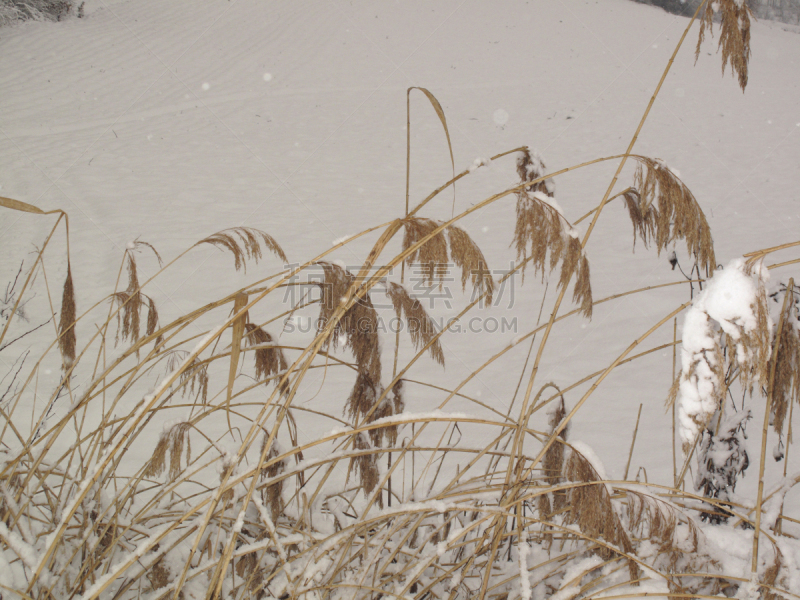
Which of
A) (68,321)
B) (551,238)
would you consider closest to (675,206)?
(551,238)

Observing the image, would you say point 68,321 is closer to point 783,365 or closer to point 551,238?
point 551,238

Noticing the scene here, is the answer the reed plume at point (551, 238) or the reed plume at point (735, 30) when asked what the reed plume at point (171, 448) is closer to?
the reed plume at point (551, 238)

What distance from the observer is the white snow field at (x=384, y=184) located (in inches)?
49.8

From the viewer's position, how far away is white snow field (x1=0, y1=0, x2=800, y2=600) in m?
1.26

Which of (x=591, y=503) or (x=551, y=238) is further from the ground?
(x=551, y=238)

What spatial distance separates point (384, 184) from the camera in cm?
663

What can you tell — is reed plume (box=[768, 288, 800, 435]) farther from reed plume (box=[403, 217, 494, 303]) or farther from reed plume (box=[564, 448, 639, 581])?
reed plume (box=[403, 217, 494, 303])

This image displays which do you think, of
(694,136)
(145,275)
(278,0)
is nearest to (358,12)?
(278,0)

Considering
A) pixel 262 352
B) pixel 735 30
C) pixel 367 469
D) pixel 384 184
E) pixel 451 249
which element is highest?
pixel 384 184

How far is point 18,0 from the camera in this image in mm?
12273

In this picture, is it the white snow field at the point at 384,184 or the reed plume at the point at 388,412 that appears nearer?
the reed plume at the point at 388,412

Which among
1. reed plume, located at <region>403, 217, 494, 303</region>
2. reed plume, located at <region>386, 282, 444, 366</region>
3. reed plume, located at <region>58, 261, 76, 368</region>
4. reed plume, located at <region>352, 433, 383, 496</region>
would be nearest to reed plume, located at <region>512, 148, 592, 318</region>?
reed plume, located at <region>403, 217, 494, 303</region>

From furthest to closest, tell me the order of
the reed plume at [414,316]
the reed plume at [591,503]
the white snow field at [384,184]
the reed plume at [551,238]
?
1. the white snow field at [384,184]
2. the reed plume at [414,316]
3. the reed plume at [551,238]
4. the reed plume at [591,503]

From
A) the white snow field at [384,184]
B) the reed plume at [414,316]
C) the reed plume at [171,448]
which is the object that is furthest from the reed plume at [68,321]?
the reed plume at [414,316]
